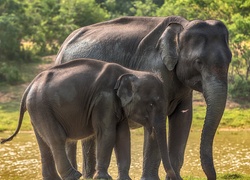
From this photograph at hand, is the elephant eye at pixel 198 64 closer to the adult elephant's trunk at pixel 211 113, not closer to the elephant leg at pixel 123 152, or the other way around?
the adult elephant's trunk at pixel 211 113

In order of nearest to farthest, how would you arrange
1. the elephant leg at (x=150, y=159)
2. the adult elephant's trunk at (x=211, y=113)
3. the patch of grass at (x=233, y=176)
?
1. the adult elephant's trunk at (x=211, y=113)
2. the elephant leg at (x=150, y=159)
3. the patch of grass at (x=233, y=176)

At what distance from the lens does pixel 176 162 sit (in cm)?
801

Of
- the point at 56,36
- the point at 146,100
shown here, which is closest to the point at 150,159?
the point at 146,100

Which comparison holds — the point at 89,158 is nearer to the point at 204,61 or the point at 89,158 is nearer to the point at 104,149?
the point at 104,149

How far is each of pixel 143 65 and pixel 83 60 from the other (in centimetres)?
81

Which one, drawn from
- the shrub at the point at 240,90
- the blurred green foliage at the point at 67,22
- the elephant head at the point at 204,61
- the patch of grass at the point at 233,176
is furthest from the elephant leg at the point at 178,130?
the shrub at the point at 240,90

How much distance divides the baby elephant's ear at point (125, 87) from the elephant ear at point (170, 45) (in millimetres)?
534

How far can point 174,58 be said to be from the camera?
7543 millimetres

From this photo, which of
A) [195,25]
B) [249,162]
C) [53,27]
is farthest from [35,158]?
[53,27]

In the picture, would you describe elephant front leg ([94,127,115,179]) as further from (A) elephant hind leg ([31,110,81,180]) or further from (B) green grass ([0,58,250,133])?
(B) green grass ([0,58,250,133])

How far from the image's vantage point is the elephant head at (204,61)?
704cm

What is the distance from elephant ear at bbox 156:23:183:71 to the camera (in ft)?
24.8

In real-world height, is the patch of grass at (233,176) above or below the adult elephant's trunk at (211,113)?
below

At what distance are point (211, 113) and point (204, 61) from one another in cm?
55
